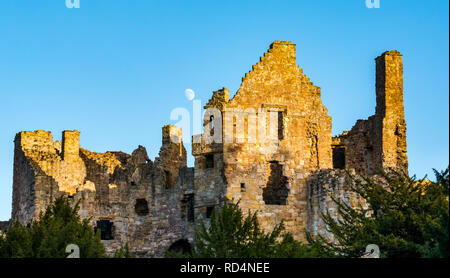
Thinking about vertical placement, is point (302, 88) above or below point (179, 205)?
above

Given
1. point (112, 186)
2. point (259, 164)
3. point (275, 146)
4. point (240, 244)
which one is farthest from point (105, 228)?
point (240, 244)

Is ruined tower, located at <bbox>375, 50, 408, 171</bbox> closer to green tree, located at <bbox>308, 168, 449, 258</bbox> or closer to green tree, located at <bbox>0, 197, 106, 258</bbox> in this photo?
green tree, located at <bbox>308, 168, 449, 258</bbox>

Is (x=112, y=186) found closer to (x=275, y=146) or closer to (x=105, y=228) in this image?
→ (x=105, y=228)

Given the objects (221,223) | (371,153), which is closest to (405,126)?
(371,153)

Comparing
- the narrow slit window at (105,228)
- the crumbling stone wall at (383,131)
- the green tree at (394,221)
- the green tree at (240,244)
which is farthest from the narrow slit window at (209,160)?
the green tree at (394,221)

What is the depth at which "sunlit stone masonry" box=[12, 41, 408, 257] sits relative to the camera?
4475 centimetres

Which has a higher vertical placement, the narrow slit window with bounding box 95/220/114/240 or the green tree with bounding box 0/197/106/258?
the narrow slit window with bounding box 95/220/114/240

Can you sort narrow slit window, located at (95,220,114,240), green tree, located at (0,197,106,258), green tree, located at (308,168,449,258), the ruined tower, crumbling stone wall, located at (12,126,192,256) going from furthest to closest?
narrow slit window, located at (95,220,114,240)
crumbling stone wall, located at (12,126,192,256)
the ruined tower
green tree, located at (0,197,106,258)
green tree, located at (308,168,449,258)

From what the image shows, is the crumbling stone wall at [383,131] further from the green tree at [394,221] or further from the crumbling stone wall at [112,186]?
the green tree at [394,221]

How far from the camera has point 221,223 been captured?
121ft

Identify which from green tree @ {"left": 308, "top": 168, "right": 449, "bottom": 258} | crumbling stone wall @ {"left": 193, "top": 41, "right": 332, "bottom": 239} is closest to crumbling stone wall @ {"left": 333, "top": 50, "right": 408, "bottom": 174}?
crumbling stone wall @ {"left": 193, "top": 41, "right": 332, "bottom": 239}
